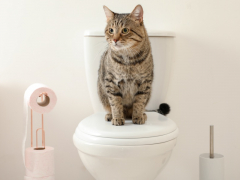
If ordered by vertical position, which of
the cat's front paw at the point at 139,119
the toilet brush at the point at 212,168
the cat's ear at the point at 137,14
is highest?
the cat's ear at the point at 137,14

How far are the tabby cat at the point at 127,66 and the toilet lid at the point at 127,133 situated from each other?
0.08 m

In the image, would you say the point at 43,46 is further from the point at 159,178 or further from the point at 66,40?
the point at 159,178

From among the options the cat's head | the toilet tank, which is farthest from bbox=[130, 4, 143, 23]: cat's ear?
the toilet tank

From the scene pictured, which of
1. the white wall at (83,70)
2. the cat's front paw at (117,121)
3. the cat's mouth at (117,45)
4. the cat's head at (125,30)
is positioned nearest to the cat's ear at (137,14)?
the cat's head at (125,30)

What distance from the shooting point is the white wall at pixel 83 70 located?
201 cm

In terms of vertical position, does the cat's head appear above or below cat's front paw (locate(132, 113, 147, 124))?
above

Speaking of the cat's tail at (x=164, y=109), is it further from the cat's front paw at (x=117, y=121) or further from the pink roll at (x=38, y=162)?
the pink roll at (x=38, y=162)

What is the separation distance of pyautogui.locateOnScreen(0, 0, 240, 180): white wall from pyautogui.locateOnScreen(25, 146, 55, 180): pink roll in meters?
0.42

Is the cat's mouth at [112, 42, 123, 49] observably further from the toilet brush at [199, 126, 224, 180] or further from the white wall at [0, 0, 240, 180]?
the toilet brush at [199, 126, 224, 180]

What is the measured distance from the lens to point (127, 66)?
1.49 m

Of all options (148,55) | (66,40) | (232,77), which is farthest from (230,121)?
(66,40)

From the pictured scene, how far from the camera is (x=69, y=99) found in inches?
81.6

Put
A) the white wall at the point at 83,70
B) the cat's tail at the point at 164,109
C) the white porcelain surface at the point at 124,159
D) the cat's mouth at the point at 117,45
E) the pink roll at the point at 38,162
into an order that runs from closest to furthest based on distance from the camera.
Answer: the white porcelain surface at the point at 124,159, the cat's mouth at the point at 117,45, the pink roll at the point at 38,162, the cat's tail at the point at 164,109, the white wall at the point at 83,70

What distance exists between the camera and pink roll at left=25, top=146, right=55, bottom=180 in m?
1.63
